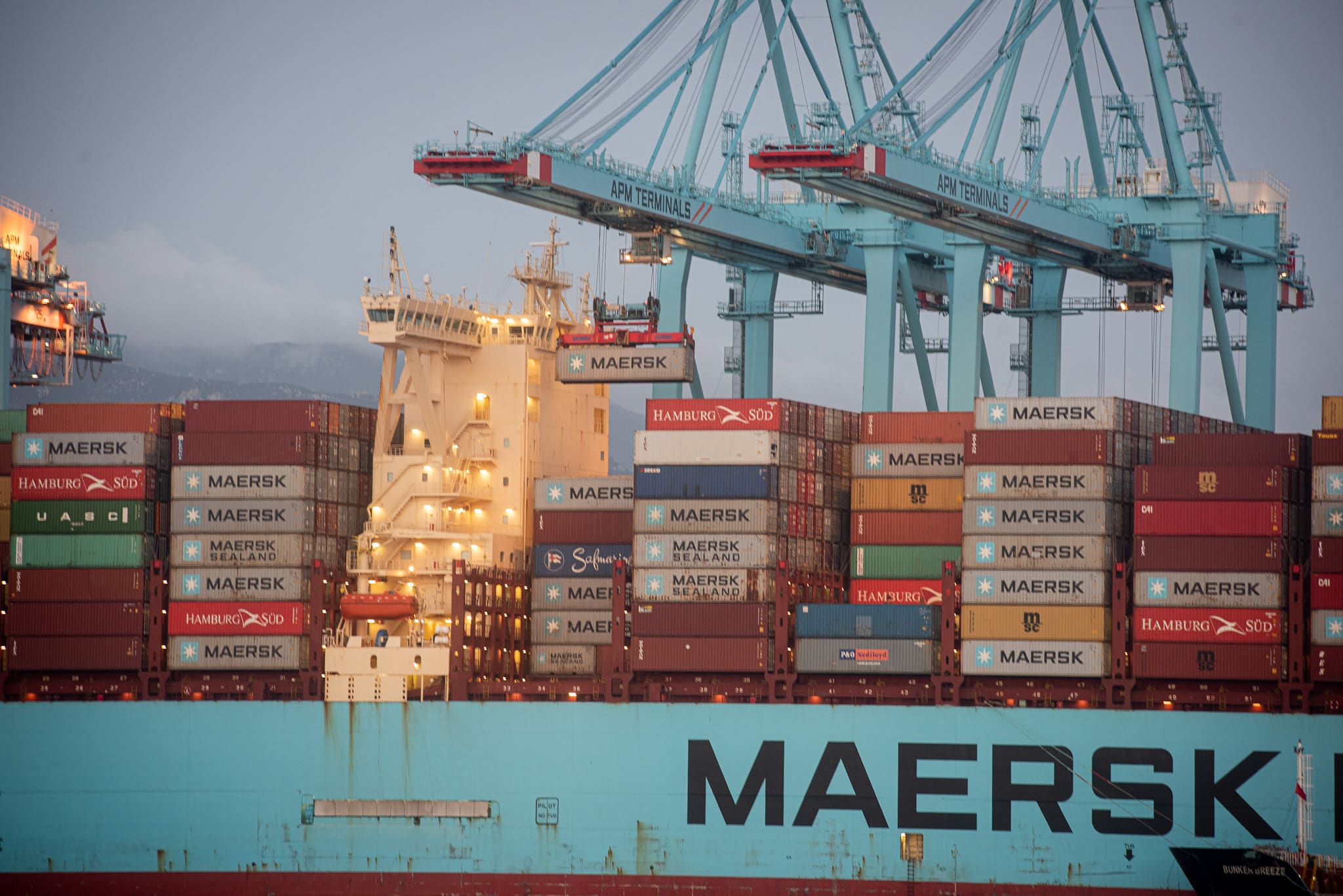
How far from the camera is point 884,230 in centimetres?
→ 5769

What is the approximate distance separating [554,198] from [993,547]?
44.6 ft

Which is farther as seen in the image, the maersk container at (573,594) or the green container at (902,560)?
the maersk container at (573,594)

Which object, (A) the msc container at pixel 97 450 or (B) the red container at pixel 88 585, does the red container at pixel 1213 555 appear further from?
(A) the msc container at pixel 97 450

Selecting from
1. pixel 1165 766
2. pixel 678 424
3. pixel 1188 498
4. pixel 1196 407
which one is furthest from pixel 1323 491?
pixel 678 424

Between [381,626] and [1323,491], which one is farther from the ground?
[1323,491]

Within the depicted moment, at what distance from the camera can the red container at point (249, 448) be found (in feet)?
169

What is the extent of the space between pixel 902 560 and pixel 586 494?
330 inches

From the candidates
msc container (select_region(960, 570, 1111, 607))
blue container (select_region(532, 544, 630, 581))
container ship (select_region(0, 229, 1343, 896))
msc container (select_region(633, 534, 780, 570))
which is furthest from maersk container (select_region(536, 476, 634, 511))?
msc container (select_region(960, 570, 1111, 607))

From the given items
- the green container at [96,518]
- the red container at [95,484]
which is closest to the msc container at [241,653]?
the green container at [96,518]

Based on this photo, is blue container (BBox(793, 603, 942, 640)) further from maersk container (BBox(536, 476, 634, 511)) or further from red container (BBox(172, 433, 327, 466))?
red container (BBox(172, 433, 327, 466))

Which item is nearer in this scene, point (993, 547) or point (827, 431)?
point (993, 547)

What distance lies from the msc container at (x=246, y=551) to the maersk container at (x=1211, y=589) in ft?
66.9

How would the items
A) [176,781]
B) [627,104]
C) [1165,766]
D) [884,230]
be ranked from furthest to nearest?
1. [884,230]
2. [627,104]
3. [176,781]
4. [1165,766]

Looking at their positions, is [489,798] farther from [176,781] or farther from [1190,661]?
[1190,661]
